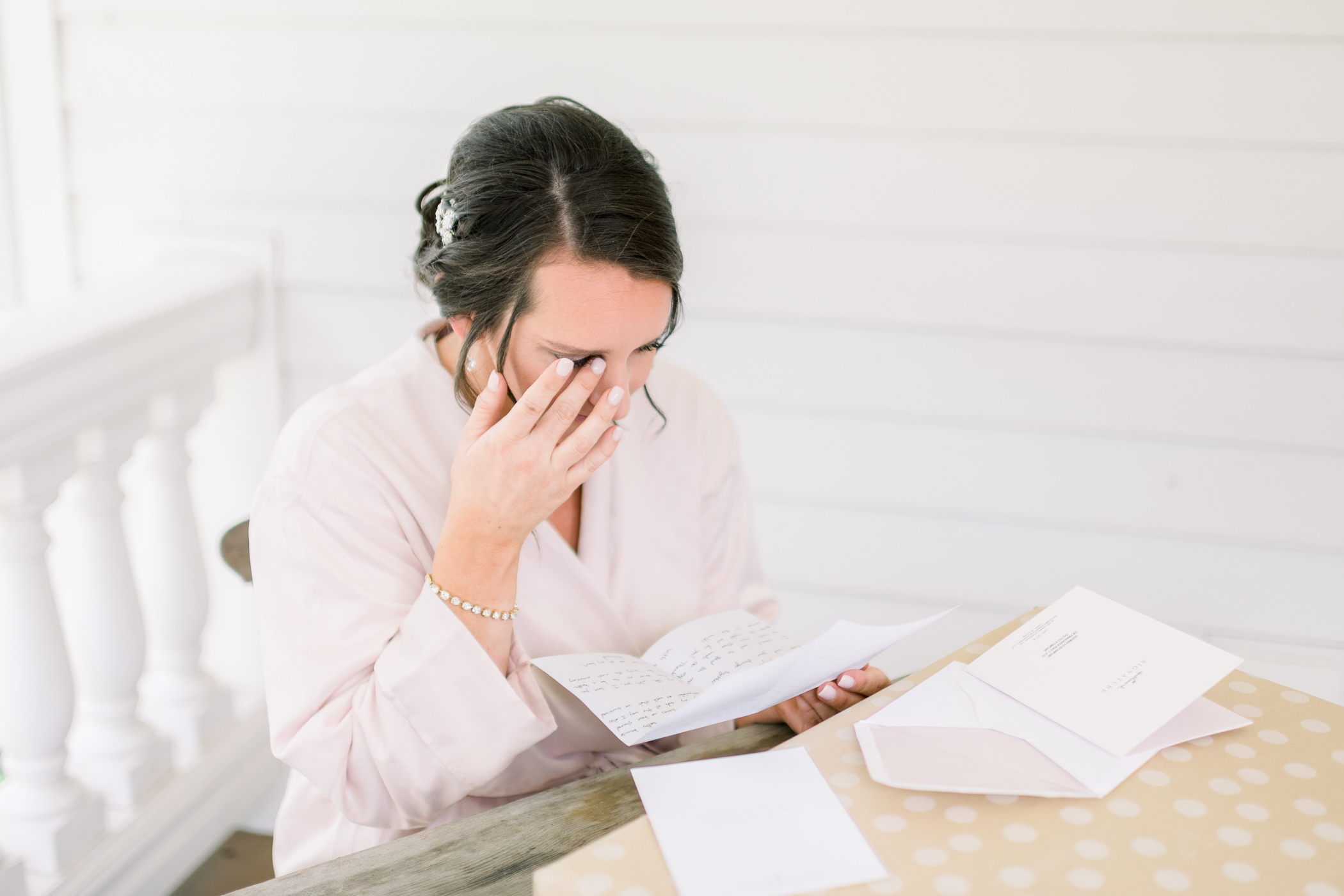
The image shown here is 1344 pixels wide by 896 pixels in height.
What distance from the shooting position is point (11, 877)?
55.3 inches

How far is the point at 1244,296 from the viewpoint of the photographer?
5.37 feet

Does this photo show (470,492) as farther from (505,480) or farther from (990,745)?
(990,745)

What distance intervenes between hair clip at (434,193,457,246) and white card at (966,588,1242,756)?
692 mm

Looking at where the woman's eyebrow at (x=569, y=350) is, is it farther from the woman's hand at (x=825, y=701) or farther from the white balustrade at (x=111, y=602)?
the white balustrade at (x=111, y=602)

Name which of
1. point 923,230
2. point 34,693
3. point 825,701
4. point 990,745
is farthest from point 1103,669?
point 34,693

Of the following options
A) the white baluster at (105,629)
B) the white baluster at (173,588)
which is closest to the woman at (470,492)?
the white baluster at (105,629)

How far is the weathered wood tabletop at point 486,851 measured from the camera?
82cm

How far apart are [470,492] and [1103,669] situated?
62cm

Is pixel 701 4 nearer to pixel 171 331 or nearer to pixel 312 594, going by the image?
pixel 171 331

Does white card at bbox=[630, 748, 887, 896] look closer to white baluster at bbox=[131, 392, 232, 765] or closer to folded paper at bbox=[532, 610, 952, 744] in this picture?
folded paper at bbox=[532, 610, 952, 744]

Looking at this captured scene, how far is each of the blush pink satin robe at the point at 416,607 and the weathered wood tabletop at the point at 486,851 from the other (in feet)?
0.48

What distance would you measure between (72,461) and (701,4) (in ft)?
3.82

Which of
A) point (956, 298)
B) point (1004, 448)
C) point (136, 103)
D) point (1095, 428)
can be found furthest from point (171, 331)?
point (1095, 428)

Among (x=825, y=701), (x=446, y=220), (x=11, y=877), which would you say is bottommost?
(x=11, y=877)
